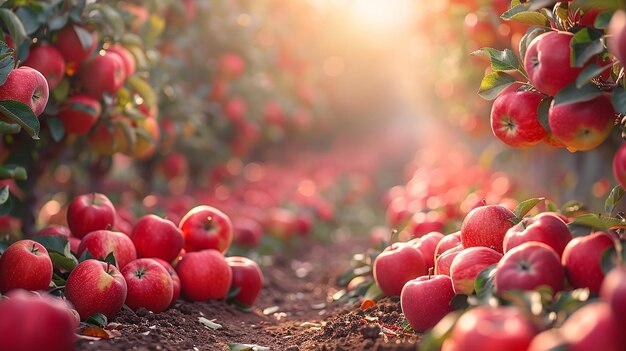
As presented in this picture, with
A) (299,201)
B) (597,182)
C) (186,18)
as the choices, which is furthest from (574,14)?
(299,201)

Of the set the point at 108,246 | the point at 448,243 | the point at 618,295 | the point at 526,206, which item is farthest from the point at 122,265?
the point at 618,295

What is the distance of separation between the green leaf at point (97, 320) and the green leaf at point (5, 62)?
1.15m

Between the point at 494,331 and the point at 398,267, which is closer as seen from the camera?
the point at 494,331

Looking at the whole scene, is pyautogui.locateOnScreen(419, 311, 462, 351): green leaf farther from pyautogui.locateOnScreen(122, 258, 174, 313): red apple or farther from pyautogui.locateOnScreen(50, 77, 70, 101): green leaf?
pyautogui.locateOnScreen(50, 77, 70, 101): green leaf

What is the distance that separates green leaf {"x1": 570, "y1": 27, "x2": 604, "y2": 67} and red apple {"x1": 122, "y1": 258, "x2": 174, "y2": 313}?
2.19 meters

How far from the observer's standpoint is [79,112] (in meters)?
4.02

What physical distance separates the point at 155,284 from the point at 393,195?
588 cm

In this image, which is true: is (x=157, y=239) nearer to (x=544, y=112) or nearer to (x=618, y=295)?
(x=544, y=112)

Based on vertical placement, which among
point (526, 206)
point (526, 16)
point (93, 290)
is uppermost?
point (526, 16)

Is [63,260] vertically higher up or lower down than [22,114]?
lower down

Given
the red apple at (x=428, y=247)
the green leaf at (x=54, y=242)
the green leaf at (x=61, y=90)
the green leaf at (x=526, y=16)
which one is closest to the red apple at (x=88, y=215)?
the green leaf at (x=54, y=242)

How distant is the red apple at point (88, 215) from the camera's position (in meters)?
3.79

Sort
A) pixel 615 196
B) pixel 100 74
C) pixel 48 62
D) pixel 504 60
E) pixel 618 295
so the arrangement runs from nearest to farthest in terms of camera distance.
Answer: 1. pixel 618 295
2. pixel 615 196
3. pixel 504 60
4. pixel 48 62
5. pixel 100 74

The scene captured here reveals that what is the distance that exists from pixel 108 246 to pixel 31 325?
1.57 meters
